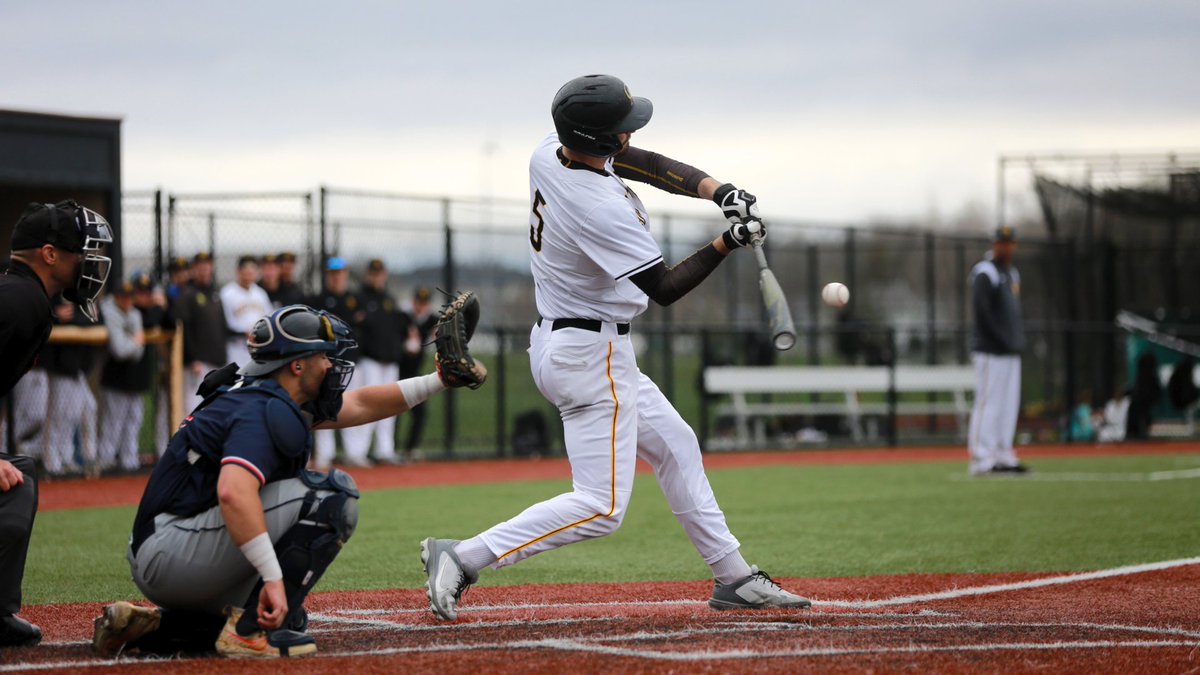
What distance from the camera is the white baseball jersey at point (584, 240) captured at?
5.22 meters

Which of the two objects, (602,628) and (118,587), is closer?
(602,628)

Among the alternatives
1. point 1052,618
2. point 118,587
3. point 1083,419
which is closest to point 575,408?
point 1052,618

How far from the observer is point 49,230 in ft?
16.7

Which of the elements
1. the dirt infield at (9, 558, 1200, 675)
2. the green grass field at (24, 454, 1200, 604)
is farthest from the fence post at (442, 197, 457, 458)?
the dirt infield at (9, 558, 1200, 675)

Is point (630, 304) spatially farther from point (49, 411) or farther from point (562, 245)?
point (49, 411)

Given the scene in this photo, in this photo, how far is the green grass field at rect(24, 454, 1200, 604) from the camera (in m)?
7.26

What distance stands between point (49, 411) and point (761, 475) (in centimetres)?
732

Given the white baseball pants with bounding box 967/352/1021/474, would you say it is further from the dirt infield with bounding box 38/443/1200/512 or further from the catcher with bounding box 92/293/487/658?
the catcher with bounding box 92/293/487/658

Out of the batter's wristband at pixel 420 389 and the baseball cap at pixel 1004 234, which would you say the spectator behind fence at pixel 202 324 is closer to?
the baseball cap at pixel 1004 234

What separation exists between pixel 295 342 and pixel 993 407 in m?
9.55

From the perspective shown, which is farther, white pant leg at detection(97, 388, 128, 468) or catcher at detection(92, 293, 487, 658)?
white pant leg at detection(97, 388, 128, 468)

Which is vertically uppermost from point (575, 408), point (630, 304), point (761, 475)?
point (630, 304)

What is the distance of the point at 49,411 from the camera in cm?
1385

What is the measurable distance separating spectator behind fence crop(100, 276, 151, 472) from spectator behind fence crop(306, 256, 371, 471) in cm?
188
